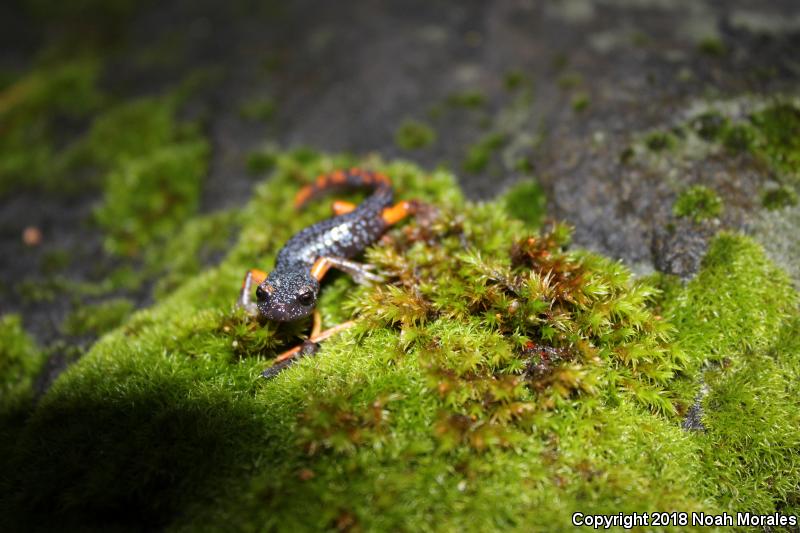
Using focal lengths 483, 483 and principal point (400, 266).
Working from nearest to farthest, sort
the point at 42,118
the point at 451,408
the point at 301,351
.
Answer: the point at 451,408 → the point at 301,351 → the point at 42,118

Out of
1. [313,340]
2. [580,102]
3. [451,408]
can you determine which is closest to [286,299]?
[313,340]

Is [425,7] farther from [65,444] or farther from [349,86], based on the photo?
[65,444]

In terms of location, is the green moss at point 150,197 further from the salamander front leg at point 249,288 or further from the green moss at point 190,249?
the salamander front leg at point 249,288

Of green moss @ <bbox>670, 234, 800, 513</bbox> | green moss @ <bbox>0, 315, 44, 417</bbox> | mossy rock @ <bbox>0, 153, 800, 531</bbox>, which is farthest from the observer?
green moss @ <bbox>0, 315, 44, 417</bbox>

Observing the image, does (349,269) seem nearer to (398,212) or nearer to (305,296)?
(305,296)

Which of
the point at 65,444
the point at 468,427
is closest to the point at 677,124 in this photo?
the point at 468,427

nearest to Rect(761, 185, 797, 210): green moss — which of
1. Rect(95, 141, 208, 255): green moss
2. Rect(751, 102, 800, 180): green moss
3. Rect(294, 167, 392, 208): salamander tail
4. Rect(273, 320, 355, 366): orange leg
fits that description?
Rect(751, 102, 800, 180): green moss

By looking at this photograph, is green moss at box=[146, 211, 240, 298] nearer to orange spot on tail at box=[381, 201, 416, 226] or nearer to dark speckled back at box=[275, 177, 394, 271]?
dark speckled back at box=[275, 177, 394, 271]
